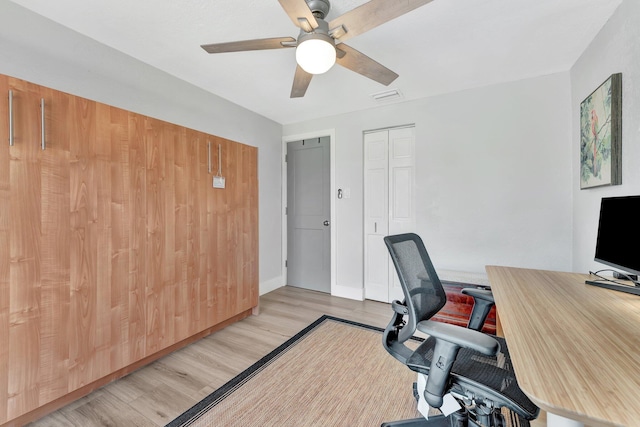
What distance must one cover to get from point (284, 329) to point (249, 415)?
1.09 metres

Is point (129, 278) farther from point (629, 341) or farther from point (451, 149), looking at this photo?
point (451, 149)

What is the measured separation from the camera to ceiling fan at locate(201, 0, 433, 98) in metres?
1.32

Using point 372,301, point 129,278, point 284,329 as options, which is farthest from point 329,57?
point 372,301

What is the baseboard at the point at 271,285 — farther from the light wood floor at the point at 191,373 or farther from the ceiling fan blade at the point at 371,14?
the ceiling fan blade at the point at 371,14

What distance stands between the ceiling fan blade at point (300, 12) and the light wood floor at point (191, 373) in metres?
2.35

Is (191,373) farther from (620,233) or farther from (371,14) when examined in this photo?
(620,233)

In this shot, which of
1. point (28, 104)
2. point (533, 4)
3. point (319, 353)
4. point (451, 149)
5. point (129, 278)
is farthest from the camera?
point (451, 149)

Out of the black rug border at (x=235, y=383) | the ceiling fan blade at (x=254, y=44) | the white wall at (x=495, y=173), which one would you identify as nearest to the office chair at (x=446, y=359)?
the black rug border at (x=235, y=383)

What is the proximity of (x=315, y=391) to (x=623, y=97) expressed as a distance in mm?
2669

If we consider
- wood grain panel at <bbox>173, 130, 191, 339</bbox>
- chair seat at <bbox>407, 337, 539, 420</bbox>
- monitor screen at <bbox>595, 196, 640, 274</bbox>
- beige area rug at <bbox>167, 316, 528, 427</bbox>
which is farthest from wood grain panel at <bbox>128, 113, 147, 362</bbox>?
monitor screen at <bbox>595, 196, 640, 274</bbox>

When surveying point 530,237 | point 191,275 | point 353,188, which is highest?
point 353,188

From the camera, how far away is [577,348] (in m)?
0.84

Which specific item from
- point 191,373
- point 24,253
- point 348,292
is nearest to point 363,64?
point 24,253

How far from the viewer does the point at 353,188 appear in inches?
140
